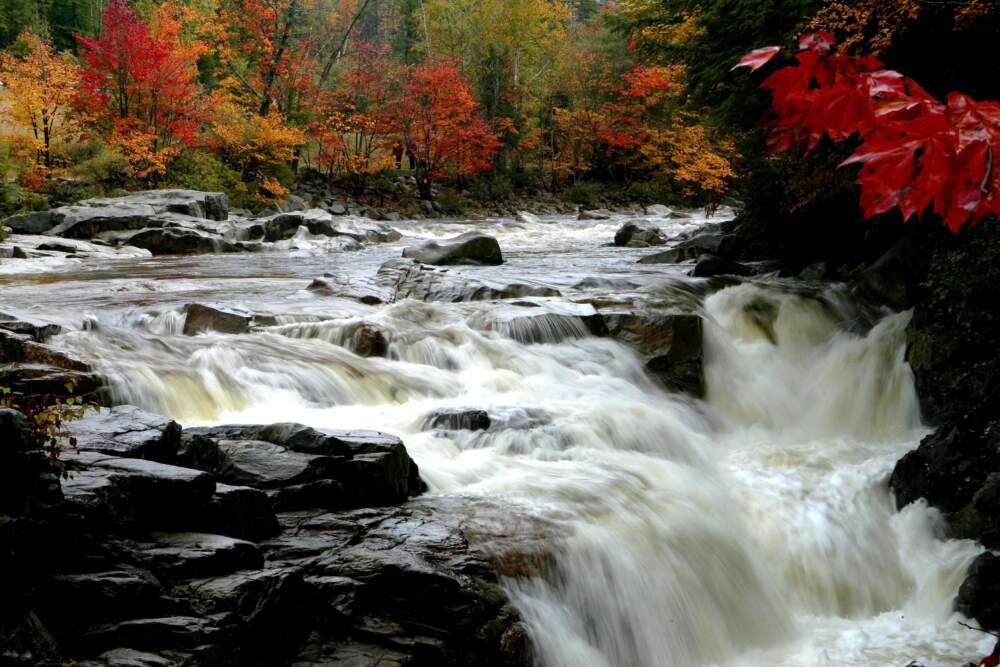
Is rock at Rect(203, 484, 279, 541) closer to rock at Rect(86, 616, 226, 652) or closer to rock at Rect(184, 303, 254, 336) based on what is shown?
rock at Rect(86, 616, 226, 652)

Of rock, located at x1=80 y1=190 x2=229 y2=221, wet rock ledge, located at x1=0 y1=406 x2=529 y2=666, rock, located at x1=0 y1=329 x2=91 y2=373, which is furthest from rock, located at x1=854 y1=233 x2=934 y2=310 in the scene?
rock, located at x1=80 y1=190 x2=229 y2=221

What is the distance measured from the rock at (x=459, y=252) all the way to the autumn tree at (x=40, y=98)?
575 inches

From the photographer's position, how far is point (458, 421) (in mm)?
6402

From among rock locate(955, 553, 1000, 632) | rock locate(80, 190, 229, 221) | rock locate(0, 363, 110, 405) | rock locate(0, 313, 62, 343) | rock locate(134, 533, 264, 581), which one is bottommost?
rock locate(955, 553, 1000, 632)

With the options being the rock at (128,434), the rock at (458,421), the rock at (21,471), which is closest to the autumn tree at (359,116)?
the rock at (458,421)

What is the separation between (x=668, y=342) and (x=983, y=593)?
4.47 m

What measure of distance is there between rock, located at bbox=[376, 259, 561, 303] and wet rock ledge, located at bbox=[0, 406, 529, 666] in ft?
20.5

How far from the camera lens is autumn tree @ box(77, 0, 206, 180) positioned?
24.0 metres

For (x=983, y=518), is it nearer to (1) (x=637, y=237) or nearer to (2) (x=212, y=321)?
(2) (x=212, y=321)

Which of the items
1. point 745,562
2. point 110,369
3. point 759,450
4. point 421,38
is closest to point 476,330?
point 759,450

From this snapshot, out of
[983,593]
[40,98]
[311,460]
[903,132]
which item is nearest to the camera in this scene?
[903,132]

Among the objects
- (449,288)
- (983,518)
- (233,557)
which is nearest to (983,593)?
(983,518)

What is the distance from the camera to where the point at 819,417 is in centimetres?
845

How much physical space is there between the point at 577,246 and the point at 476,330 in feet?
40.7
